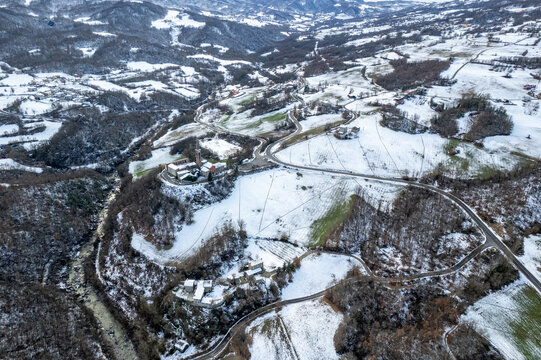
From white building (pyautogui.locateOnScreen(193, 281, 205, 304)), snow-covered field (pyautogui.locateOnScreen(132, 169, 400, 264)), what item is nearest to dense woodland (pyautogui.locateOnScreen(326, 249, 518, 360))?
snow-covered field (pyautogui.locateOnScreen(132, 169, 400, 264))

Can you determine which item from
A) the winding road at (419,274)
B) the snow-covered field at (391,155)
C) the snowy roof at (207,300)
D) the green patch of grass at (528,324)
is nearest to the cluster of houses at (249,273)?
the snowy roof at (207,300)

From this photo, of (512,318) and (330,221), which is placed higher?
(512,318)

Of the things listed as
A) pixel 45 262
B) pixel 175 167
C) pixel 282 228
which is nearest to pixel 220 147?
pixel 175 167

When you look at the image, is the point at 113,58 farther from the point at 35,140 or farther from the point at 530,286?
the point at 530,286

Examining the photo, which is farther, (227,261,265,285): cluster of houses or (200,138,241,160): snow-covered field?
(200,138,241,160): snow-covered field

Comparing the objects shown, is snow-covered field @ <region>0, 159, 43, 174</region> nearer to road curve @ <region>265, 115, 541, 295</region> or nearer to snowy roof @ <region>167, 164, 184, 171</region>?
A: snowy roof @ <region>167, 164, 184, 171</region>

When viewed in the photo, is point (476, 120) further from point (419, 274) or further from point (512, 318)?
point (512, 318)

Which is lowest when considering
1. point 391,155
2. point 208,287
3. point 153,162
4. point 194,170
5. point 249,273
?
point 153,162
